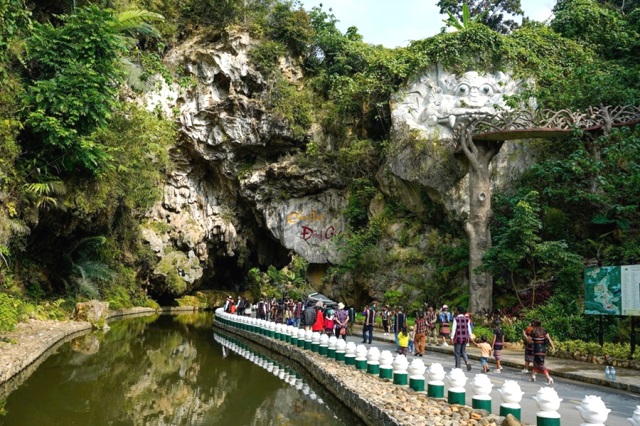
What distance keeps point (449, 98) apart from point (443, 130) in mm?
1599

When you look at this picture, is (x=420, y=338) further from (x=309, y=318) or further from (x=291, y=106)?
(x=291, y=106)

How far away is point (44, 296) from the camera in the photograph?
69.9 feet

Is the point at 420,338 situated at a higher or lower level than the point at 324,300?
lower

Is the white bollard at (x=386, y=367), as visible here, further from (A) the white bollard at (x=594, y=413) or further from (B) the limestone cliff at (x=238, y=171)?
(B) the limestone cliff at (x=238, y=171)

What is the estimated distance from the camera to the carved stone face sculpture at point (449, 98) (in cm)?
2283

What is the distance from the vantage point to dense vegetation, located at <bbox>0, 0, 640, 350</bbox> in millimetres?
15133

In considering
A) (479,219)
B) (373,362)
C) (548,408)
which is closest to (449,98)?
(479,219)

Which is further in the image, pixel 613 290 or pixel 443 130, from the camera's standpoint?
pixel 443 130

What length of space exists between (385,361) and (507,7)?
3093cm

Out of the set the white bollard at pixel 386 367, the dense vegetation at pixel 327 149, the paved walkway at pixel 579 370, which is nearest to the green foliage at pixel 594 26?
the dense vegetation at pixel 327 149

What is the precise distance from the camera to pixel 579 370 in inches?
438

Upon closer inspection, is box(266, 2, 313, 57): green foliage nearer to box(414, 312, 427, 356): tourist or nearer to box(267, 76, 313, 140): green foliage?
box(267, 76, 313, 140): green foliage

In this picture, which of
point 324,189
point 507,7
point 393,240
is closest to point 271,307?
point 393,240

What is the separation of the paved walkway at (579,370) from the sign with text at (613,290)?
4.23 feet
